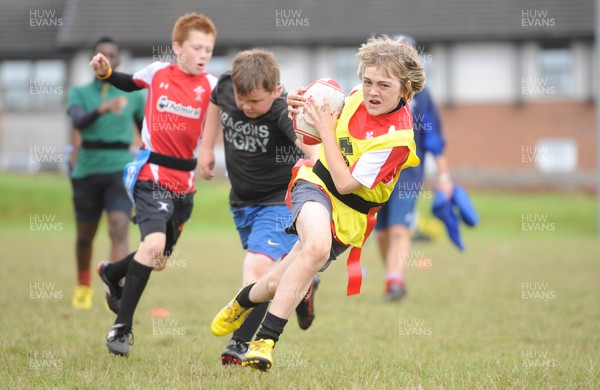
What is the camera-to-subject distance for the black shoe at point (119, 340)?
18.5 feet

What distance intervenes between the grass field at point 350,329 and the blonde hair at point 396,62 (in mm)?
1751

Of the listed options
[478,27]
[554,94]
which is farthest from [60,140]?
[554,94]

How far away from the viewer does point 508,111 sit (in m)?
32.1

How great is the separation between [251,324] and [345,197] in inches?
46.4

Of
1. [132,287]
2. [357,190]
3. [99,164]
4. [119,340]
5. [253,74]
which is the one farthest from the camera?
[99,164]

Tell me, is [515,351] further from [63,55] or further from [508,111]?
[63,55]

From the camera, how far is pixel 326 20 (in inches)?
1261

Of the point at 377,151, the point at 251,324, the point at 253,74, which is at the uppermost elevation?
the point at 253,74

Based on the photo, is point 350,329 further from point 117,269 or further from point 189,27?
point 189,27

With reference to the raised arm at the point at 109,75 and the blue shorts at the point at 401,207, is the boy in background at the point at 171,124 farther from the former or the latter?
the blue shorts at the point at 401,207

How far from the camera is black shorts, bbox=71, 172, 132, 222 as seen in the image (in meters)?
8.55

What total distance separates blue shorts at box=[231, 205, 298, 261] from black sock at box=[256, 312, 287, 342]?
3.28 feet

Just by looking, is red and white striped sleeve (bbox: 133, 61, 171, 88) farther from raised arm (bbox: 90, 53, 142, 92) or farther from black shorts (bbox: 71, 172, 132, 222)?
black shorts (bbox: 71, 172, 132, 222)

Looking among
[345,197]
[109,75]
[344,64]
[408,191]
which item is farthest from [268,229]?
[344,64]
